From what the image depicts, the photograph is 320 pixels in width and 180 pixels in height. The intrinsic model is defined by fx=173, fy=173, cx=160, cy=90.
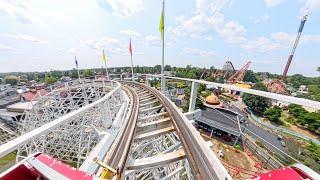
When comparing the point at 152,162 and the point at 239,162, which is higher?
the point at 152,162

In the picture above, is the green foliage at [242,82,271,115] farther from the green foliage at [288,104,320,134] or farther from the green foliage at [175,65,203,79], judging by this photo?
the green foliage at [175,65,203,79]

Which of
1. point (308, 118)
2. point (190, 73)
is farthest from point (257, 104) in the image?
point (190, 73)

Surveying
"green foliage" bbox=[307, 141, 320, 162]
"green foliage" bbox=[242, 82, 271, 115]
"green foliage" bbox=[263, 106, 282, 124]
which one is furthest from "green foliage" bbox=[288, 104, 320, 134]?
"green foliage" bbox=[307, 141, 320, 162]

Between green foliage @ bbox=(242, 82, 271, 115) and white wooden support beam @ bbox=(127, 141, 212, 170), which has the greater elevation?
white wooden support beam @ bbox=(127, 141, 212, 170)

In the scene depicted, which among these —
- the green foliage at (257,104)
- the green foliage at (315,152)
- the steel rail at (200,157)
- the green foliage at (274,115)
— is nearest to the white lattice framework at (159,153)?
the steel rail at (200,157)

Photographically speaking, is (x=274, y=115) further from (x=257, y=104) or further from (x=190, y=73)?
(x=190, y=73)

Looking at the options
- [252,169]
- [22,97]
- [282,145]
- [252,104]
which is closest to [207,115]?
[282,145]

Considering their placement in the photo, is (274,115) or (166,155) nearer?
(166,155)

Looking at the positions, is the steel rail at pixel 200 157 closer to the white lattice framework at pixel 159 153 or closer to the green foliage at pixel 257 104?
the white lattice framework at pixel 159 153
